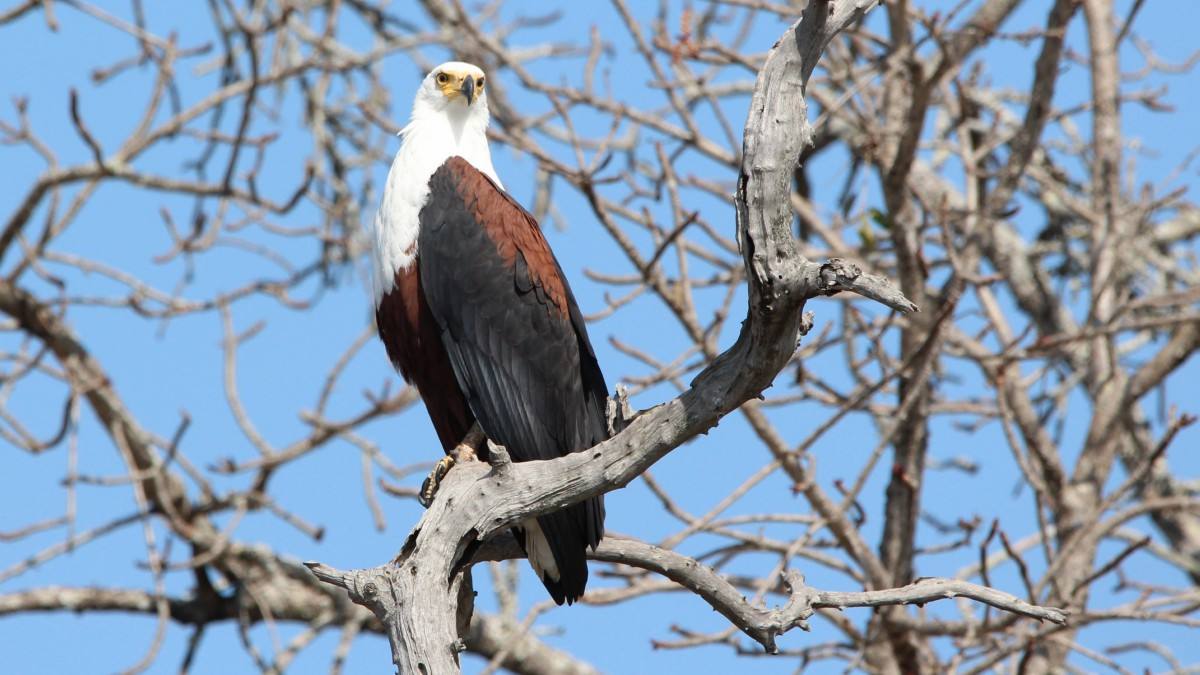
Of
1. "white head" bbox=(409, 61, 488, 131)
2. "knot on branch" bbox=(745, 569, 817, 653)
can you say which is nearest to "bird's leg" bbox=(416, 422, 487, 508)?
"knot on branch" bbox=(745, 569, 817, 653)

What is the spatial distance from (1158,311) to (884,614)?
3.23m

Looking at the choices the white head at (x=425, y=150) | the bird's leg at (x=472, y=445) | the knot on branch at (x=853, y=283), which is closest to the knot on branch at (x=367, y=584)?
the bird's leg at (x=472, y=445)

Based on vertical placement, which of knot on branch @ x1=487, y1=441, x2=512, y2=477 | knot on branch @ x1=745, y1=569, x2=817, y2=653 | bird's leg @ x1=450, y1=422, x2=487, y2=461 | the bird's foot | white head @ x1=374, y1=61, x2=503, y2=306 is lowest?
knot on branch @ x1=745, y1=569, x2=817, y2=653

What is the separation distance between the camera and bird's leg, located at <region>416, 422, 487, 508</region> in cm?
418

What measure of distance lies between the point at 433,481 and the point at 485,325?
0.51 meters

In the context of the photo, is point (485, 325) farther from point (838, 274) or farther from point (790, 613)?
point (838, 274)

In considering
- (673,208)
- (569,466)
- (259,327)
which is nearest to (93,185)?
(259,327)

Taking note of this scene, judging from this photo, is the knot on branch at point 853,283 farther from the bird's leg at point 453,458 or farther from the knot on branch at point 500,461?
the bird's leg at point 453,458

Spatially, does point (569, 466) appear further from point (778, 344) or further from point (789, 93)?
point (789, 93)

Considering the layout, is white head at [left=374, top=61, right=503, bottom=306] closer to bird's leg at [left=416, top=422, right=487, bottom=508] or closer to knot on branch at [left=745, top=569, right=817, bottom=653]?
bird's leg at [left=416, top=422, right=487, bottom=508]

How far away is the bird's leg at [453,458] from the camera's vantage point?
4.18 metres

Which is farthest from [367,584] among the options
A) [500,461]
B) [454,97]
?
[454,97]

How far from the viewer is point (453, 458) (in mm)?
4281

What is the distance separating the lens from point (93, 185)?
6.42 meters
